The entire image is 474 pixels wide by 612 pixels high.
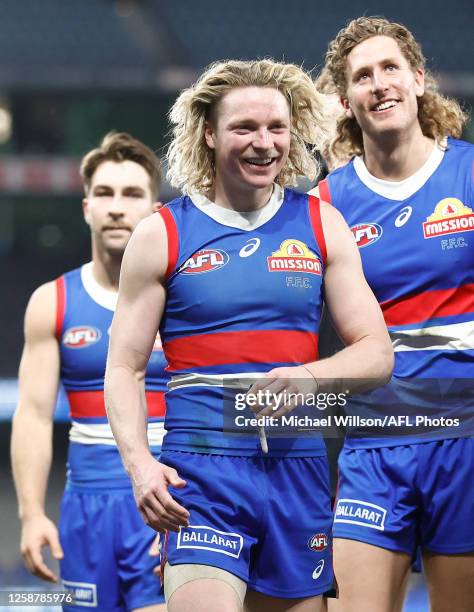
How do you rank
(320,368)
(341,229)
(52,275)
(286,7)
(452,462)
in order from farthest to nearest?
(286,7)
(52,275)
(452,462)
(341,229)
(320,368)

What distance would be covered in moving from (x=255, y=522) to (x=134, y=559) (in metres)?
1.49

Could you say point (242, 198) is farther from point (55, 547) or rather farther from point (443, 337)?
point (55, 547)

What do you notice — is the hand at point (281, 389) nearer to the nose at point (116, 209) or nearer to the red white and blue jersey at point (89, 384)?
the red white and blue jersey at point (89, 384)

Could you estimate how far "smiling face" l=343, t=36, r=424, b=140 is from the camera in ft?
11.6

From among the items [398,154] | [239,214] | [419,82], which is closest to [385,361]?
[239,214]

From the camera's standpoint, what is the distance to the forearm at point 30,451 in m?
4.19

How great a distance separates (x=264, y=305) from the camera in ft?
9.30

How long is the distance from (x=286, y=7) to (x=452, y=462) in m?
13.7

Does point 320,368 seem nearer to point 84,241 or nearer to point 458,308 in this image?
point 458,308

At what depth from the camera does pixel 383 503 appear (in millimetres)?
3373

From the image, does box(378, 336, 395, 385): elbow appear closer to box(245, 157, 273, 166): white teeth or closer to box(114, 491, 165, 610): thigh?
box(245, 157, 273, 166): white teeth

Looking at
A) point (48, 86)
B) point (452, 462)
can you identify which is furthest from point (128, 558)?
point (48, 86)

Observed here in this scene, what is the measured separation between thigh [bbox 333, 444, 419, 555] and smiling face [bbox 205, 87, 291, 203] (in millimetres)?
1013

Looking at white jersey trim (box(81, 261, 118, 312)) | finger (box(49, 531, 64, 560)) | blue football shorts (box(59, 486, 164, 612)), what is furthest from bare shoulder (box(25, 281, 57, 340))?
finger (box(49, 531, 64, 560))
